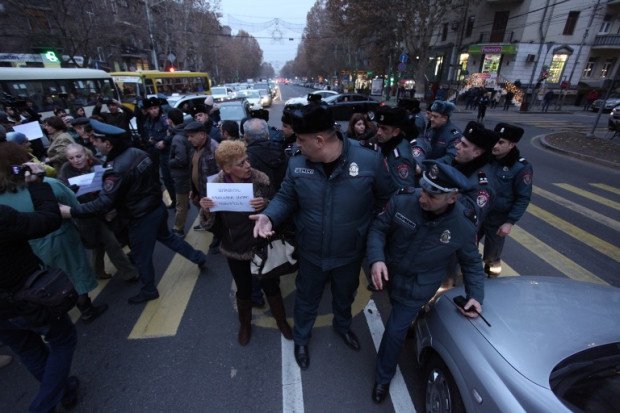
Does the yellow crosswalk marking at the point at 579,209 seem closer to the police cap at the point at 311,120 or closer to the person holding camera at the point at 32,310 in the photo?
the police cap at the point at 311,120

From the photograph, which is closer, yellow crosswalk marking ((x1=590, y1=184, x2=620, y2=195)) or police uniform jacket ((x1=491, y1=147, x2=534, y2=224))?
police uniform jacket ((x1=491, y1=147, x2=534, y2=224))

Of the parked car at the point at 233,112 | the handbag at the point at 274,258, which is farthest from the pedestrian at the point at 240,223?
the parked car at the point at 233,112

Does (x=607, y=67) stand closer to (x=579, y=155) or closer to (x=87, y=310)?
(x=579, y=155)

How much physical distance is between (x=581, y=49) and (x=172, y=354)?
38984 mm

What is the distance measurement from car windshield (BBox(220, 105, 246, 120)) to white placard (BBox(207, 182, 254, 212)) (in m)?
10.1

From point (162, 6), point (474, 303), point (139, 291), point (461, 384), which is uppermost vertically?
point (162, 6)

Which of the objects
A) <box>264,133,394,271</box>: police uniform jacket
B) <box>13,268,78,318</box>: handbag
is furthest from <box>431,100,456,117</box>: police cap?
<box>13,268,78,318</box>: handbag

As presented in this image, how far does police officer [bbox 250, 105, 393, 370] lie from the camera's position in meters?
2.22

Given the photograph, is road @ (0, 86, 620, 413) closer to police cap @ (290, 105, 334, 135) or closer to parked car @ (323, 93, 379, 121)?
police cap @ (290, 105, 334, 135)

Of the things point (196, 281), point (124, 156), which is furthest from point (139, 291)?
point (124, 156)

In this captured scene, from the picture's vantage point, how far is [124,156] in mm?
3117

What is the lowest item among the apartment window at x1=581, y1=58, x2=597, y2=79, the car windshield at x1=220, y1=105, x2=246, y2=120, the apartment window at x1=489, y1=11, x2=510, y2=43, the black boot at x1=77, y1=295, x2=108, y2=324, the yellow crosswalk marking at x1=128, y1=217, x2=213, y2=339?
the yellow crosswalk marking at x1=128, y1=217, x2=213, y2=339

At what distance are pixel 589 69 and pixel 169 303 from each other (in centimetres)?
4109

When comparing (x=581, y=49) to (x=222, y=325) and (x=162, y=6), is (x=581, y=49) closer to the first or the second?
(x=222, y=325)
